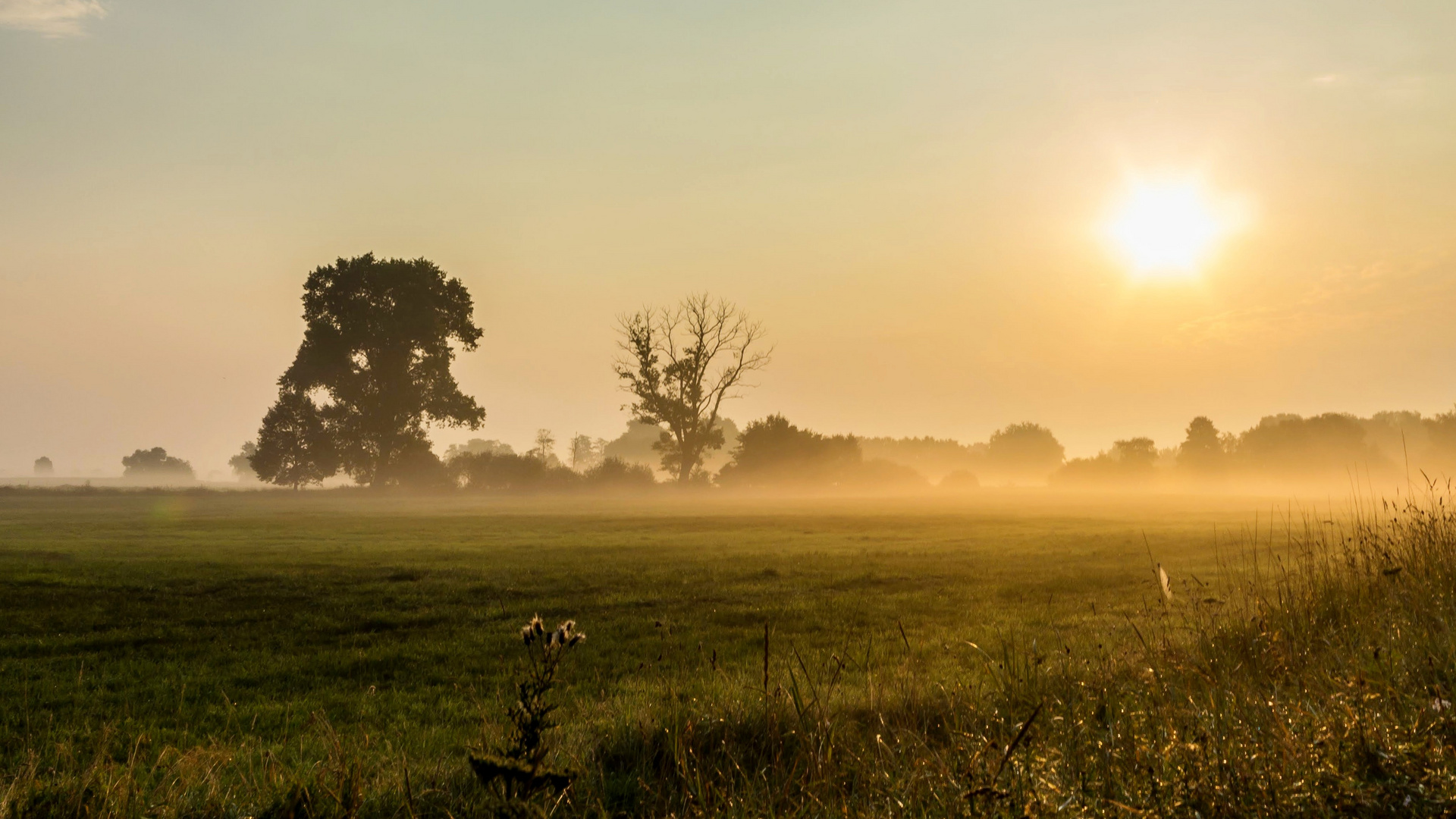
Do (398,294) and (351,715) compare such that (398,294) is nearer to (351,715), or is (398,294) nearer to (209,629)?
(209,629)

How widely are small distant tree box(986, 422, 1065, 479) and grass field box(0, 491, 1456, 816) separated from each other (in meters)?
94.6

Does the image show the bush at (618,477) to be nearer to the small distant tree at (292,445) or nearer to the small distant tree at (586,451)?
Answer: the small distant tree at (292,445)

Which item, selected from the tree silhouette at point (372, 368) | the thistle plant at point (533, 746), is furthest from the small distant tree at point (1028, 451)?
the thistle plant at point (533, 746)

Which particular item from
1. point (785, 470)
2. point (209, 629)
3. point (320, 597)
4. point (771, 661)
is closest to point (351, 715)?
point (771, 661)

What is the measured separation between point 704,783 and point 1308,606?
20.7 feet

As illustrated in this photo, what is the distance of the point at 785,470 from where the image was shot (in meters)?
79.4

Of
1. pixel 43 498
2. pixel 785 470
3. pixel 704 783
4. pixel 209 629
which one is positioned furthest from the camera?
pixel 785 470

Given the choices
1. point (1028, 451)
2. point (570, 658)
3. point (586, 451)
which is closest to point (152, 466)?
point (586, 451)

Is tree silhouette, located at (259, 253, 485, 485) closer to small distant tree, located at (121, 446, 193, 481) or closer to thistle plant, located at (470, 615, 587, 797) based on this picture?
thistle plant, located at (470, 615, 587, 797)

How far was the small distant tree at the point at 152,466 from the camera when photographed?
13950 centimetres

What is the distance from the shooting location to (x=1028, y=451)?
119750 mm

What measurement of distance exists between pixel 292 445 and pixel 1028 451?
305ft

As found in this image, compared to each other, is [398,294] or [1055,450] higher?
[398,294]

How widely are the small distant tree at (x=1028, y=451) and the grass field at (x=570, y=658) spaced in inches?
3725
